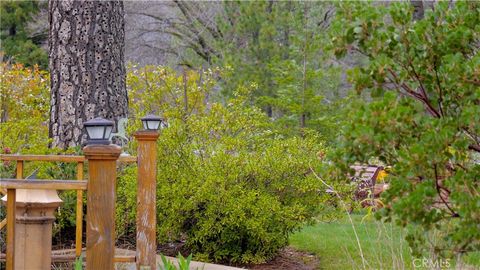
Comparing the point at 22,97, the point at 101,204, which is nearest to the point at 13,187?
the point at 101,204

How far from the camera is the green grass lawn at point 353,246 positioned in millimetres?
5504

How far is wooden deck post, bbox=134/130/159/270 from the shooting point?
15.7 feet

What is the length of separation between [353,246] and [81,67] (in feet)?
10.2

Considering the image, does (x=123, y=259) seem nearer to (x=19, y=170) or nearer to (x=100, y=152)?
(x=19, y=170)

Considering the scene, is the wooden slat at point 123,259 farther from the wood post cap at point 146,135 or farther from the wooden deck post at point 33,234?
the wooden deck post at point 33,234

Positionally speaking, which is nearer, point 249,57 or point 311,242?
point 311,242

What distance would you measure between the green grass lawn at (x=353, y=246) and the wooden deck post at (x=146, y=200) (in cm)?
141

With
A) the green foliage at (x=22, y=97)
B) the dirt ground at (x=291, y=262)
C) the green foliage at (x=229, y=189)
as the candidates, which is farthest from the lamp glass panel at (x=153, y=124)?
the green foliage at (x=22, y=97)

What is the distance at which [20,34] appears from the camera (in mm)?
22719

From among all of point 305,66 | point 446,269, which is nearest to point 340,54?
point 446,269

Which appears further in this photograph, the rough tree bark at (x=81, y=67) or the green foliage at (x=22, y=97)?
the green foliage at (x=22, y=97)

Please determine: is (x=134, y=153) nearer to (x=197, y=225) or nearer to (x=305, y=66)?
(x=197, y=225)

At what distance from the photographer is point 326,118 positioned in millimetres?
11086

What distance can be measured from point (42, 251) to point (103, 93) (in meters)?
3.94
